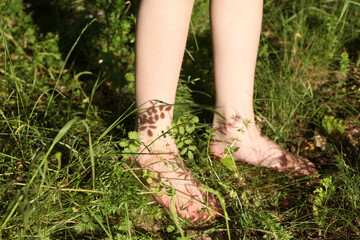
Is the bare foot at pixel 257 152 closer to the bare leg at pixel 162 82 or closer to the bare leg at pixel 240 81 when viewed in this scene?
the bare leg at pixel 240 81

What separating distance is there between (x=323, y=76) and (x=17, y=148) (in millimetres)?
1728

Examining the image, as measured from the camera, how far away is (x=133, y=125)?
1.95 meters

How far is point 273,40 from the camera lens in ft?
8.37

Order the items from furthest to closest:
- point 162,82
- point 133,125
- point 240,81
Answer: point 133,125, point 240,81, point 162,82

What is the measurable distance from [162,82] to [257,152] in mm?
590

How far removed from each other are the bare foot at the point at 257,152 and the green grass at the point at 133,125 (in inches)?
2.0

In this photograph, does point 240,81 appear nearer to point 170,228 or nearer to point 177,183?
point 177,183

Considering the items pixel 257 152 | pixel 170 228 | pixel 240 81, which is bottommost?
pixel 170 228

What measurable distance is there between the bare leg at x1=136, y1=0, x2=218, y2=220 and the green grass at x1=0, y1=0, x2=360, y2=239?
0.21 feet

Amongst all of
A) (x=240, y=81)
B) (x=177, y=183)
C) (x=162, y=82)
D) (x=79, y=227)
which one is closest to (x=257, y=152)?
(x=240, y=81)

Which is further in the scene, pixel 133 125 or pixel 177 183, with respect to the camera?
pixel 133 125

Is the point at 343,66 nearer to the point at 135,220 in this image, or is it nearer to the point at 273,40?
the point at 273,40

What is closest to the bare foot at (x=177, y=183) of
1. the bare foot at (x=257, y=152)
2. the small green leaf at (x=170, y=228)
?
the small green leaf at (x=170, y=228)

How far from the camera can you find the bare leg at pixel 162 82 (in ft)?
4.63
